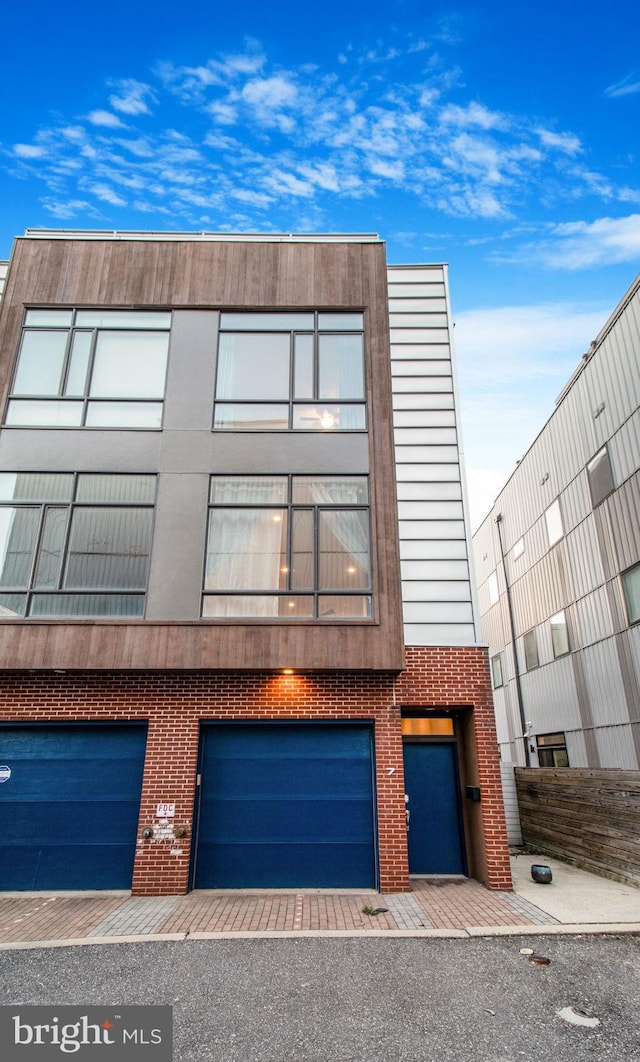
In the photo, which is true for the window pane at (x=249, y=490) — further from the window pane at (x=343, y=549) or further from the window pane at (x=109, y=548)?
the window pane at (x=109, y=548)

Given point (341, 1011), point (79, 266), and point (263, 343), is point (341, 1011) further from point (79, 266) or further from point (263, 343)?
point (79, 266)

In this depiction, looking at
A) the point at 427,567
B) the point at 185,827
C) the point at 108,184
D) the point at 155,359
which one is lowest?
the point at 185,827

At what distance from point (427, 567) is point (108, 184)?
44.3 ft

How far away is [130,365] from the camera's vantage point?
10414 millimetres

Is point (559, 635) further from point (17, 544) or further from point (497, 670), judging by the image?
point (17, 544)

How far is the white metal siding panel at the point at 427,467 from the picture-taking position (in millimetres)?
9477

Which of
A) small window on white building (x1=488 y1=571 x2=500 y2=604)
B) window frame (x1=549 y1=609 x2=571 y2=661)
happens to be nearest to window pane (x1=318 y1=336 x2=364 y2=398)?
window frame (x1=549 y1=609 x2=571 y2=661)

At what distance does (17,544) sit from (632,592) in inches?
514

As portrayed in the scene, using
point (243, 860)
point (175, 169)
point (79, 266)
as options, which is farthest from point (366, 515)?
point (175, 169)

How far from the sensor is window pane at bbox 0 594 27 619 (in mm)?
8758

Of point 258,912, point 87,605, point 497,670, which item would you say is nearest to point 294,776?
point 258,912

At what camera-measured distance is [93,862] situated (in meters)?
8.46

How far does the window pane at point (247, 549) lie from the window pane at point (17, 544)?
120 inches

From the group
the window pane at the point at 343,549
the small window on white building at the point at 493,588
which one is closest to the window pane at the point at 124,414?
the window pane at the point at 343,549
